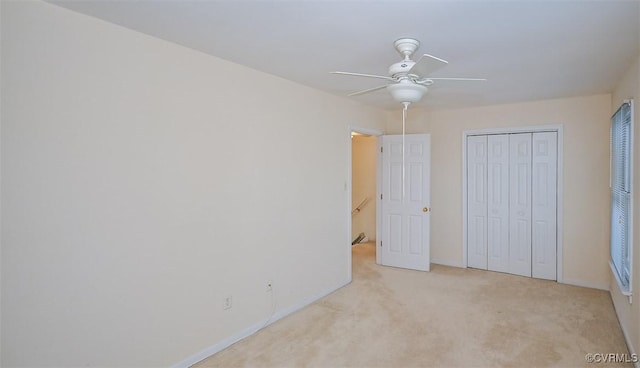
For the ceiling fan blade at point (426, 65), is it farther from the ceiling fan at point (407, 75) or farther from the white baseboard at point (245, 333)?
the white baseboard at point (245, 333)

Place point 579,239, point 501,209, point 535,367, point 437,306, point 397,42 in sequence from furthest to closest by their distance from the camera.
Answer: point 501,209 < point 579,239 < point 437,306 < point 535,367 < point 397,42

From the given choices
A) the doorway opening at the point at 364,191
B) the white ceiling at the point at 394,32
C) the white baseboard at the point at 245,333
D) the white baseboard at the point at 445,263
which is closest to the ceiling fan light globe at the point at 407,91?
the white ceiling at the point at 394,32

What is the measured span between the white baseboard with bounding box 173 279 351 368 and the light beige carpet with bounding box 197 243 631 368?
50 mm

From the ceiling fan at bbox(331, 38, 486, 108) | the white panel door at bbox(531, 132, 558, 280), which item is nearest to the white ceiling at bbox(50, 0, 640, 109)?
the ceiling fan at bbox(331, 38, 486, 108)

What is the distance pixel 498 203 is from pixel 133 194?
4569mm

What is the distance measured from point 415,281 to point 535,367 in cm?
205

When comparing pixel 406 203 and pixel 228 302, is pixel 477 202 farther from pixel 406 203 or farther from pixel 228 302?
pixel 228 302

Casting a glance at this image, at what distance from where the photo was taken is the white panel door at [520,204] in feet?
15.8

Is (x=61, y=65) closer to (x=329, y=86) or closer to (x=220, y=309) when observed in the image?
(x=220, y=309)

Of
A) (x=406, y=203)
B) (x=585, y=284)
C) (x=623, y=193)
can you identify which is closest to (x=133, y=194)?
(x=406, y=203)

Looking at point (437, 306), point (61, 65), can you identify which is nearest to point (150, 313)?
point (61, 65)

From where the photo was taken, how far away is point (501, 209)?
16.4ft

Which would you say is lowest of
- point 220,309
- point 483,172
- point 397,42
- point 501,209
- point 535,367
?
point 535,367

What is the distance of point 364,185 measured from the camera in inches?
286
